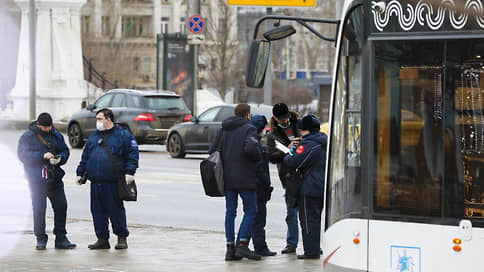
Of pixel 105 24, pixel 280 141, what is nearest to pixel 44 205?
pixel 280 141

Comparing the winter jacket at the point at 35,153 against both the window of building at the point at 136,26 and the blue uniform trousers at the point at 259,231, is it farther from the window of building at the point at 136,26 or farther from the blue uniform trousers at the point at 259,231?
the window of building at the point at 136,26

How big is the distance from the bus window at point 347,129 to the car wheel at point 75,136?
21815 millimetres

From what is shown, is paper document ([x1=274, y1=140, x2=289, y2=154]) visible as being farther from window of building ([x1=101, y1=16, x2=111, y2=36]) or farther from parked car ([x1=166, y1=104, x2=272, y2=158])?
window of building ([x1=101, y1=16, x2=111, y2=36])

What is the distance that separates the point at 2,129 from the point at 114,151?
3049cm

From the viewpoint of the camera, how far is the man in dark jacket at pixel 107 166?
1162 cm

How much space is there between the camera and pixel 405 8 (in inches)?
279

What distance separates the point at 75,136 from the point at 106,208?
58.6ft

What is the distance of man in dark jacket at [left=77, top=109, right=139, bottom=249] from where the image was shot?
1162 centimetres

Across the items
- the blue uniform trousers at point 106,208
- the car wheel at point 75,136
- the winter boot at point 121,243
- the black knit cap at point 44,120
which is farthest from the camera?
the car wheel at point 75,136

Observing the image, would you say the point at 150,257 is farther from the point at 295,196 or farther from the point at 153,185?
the point at 153,185

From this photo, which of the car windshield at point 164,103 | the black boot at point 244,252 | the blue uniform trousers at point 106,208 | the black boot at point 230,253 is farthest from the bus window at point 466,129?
the car windshield at point 164,103

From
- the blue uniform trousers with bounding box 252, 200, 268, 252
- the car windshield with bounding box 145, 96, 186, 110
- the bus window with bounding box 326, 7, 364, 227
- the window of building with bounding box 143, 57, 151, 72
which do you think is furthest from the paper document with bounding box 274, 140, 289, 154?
the window of building with bounding box 143, 57, 151, 72

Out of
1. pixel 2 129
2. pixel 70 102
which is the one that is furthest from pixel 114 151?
pixel 70 102

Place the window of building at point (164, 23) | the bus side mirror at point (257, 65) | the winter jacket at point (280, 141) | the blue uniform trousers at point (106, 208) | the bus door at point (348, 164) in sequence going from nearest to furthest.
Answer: the bus door at point (348, 164), the bus side mirror at point (257, 65), the winter jacket at point (280, 141), the blue uniform trousers at point (106, 208), the window of building at point (164, 23)
